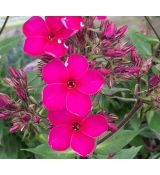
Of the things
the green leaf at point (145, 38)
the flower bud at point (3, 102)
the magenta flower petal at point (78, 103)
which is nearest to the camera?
the magenta flower petal at point (78, 103)

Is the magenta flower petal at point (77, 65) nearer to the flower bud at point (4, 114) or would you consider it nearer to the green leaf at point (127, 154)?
the flower bud at point (4, 114)

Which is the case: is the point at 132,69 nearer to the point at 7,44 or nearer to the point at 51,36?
the point at 51,36

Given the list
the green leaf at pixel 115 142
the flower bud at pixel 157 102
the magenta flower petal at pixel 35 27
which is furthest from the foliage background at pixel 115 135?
the magenta flower petal at pixel 35 27

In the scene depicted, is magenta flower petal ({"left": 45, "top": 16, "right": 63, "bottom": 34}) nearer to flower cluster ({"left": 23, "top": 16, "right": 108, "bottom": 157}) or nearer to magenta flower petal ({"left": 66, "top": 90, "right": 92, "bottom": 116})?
flower cluster ({"left": 23, "top": 16, "right": 108, "bottom": 157})

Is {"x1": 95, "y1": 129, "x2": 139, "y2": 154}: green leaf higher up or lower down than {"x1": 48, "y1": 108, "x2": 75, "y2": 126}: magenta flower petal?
lower down

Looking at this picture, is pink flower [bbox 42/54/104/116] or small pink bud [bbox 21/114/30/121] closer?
pink flower [bbox 42/54/104/116]

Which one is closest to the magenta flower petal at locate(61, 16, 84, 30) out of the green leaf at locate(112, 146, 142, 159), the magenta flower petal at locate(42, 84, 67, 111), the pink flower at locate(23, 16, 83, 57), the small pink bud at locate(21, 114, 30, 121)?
the pink flower at locate(23, 16, 83, 57)
